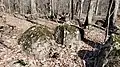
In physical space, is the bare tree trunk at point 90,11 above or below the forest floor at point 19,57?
above

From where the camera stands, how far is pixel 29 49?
9.39 m

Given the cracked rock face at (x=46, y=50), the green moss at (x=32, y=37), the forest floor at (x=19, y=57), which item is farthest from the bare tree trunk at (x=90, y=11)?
the green moss at (x=32, y=37)

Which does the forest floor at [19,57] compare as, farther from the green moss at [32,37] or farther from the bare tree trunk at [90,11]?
the bare tree trunk at [90,11]

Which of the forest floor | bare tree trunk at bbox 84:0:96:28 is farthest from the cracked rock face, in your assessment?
bare tree trunk at bbox 84:0:96:28

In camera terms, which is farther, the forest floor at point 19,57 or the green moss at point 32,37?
the green moss at point 32,37

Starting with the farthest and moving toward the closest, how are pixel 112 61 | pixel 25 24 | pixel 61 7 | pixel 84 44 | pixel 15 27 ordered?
pixel 61 7 < pixel 25 24 < pixel 15 27 < pixel 84 44 < pixel 112 61

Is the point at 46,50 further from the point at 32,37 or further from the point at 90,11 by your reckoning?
the point at 90,11

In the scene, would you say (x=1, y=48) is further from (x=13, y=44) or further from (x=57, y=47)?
(x=57, y=47)

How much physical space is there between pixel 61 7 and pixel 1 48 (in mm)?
26461

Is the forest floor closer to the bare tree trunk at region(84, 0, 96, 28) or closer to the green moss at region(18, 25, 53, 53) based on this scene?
the green moss at region(18, 25, 53, 53)

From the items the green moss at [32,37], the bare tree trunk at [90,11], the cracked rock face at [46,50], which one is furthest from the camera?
the bare tree trunk at [90,11]

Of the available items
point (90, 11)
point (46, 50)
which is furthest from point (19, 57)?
point (90, 11)

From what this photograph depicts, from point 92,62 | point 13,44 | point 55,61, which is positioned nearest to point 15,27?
point 13,44

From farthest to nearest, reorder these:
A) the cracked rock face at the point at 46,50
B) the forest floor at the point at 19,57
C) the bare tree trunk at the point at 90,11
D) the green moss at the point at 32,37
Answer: the bare tree trunk at the point at 90,11 < the green moss at the point at 32,37 < the cracked rock face at the point at 46,50 < the forest floor at the point at 19,57
